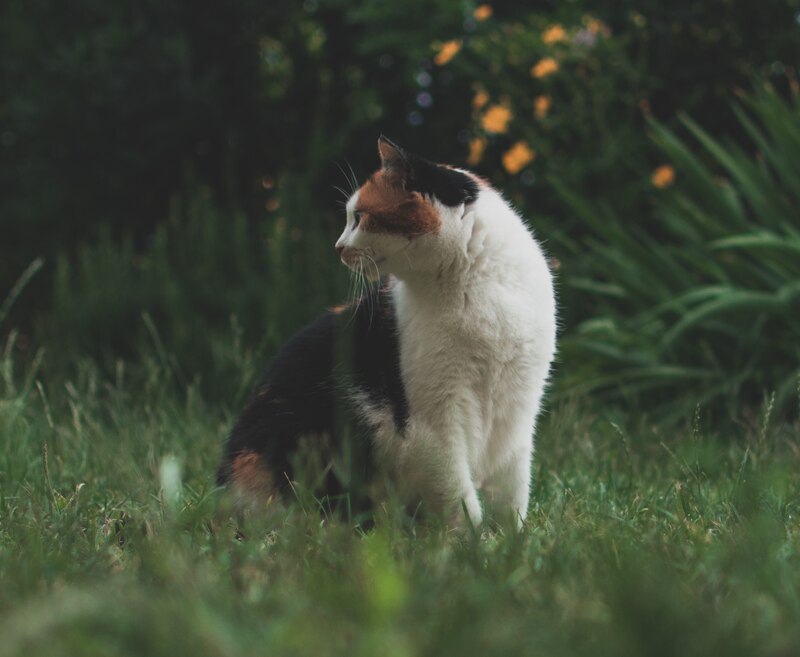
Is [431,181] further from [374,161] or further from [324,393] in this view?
[374,161]

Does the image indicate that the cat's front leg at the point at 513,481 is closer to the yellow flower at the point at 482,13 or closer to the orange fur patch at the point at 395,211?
the orange fur patch at the point at 395,211

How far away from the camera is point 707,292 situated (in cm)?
414

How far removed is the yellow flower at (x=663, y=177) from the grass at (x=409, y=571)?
2.33 m

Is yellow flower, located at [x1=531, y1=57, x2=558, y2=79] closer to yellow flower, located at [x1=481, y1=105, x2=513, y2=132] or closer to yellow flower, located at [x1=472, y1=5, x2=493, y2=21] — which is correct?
yellow flower, located at [x1=481, y1=105, x2=513, y2=132]

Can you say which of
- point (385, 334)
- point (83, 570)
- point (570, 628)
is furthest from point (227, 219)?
point (570, 628)

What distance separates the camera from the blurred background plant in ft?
14.7

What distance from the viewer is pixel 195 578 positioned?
1.62 m

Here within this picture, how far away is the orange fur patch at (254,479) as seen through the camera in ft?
8.55

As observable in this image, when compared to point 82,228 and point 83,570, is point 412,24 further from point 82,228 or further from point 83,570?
point 83,570

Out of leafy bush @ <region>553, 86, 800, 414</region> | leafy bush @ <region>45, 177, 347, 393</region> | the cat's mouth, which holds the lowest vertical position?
leafy bush @ <region>45, 177, 347, 393</region>

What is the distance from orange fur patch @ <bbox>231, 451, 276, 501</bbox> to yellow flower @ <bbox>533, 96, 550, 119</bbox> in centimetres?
330

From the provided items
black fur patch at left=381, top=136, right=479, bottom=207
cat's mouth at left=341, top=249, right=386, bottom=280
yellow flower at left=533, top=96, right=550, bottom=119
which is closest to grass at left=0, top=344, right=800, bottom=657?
cat's mouth at left=341, top=249, right=386, bottom=280

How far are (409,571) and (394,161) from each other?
1261 mm

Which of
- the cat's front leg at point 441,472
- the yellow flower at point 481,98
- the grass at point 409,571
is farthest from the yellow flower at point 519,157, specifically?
the cat's front leg at point 441,472
